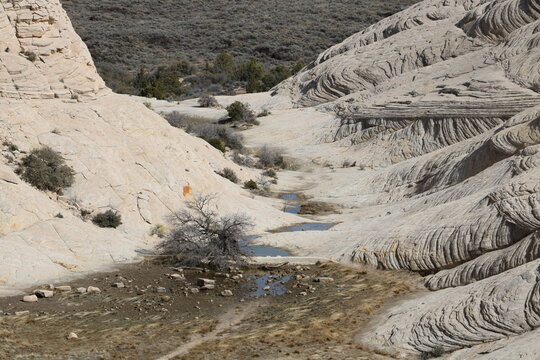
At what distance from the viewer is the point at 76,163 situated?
965 inches

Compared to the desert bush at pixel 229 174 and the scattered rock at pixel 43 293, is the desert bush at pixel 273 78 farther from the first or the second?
the scattered rock at pixel 43 293

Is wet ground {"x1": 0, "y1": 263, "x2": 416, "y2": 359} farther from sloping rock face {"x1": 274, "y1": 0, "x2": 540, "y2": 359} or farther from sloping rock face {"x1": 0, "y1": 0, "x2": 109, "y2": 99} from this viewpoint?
sloping rock face {"x1": 0, "y1": 0, "x2": 109, "y2": 99}

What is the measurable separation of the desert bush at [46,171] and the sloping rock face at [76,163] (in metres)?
0.28

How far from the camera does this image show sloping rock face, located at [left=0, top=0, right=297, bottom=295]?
21.3m

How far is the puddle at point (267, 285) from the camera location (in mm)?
20312

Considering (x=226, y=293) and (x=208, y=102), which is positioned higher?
(x=226, y=293)

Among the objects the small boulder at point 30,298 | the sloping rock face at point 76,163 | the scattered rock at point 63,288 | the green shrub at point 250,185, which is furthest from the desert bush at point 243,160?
the small boulder at point 30,298

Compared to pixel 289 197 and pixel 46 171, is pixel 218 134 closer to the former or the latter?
pixel 289 197

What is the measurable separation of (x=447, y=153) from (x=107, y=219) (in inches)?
581

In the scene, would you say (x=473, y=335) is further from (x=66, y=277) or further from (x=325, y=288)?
(x=66, y=277)

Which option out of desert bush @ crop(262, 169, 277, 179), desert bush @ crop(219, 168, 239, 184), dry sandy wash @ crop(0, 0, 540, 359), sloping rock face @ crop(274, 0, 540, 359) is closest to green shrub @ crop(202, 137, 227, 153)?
desert bush @ crop(262, 169, 277, 179)

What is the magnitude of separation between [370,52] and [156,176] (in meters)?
27.4

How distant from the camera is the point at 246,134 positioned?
45.4 metres

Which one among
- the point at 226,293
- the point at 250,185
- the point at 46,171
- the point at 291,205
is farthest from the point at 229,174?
the point at 226,293
